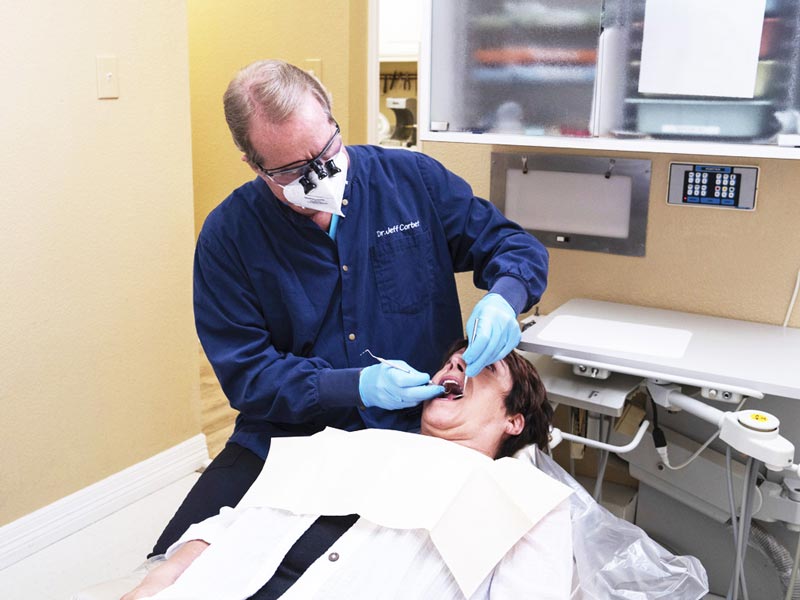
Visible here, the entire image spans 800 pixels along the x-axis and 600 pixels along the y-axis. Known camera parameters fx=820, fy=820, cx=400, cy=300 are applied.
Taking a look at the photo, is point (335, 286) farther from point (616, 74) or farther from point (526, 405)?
point (616, 74)

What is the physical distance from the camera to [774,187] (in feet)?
5.96

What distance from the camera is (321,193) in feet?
5.00

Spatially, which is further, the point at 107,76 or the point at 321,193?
the point at 107,76

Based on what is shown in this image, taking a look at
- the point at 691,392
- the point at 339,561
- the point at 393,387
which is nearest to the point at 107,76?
Result: the point at 393,387

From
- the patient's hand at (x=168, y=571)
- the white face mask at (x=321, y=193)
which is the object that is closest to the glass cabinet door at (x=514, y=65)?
the white face mask at (x=321, y=193)

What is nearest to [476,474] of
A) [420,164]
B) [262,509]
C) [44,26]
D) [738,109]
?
[262,509]

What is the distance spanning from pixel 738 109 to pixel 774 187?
0.28m

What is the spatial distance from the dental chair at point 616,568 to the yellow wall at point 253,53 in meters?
2.36

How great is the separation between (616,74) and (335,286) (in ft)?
2.46

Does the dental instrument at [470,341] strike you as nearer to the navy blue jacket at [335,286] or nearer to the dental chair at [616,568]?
the navy blue jacket at [335,286]

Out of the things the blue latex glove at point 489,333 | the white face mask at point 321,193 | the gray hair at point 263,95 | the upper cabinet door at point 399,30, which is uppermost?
the upper cabinet door at point 399,30

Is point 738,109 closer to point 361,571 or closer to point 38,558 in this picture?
point 361,571

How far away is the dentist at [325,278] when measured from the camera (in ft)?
4.85

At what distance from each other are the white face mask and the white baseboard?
1331mm
